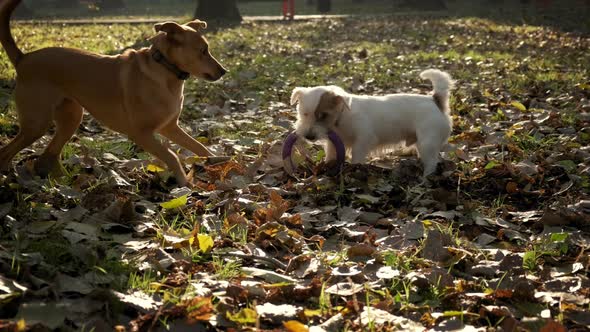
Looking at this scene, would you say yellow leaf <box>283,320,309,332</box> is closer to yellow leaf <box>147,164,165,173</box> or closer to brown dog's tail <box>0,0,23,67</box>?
yellow leaf <box>147,164,165,173</box>

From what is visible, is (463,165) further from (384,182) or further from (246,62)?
(246,62)

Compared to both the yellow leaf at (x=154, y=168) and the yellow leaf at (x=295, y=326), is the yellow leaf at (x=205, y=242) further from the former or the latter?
the yellow leaf at (x=154, y=168)

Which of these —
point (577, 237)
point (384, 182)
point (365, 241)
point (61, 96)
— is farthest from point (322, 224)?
point (61, 96)

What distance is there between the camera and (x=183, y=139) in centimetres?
555

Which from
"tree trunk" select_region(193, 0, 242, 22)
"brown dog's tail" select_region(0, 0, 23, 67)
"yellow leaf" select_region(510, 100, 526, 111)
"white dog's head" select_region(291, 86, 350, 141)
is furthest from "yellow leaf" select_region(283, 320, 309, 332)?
"tree trunk" select_region(193, 0, 242, 22)

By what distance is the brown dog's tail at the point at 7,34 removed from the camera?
514 cm

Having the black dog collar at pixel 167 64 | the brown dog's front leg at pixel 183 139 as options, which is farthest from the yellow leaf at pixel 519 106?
the black dog collar at pixel 167 64

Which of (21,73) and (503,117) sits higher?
(21,73)

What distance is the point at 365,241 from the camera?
3.81 m

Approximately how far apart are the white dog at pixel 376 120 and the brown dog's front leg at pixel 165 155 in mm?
1040

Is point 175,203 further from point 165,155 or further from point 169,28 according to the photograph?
point 169,28

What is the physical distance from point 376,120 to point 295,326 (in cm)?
322

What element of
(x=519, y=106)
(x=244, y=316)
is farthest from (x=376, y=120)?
(x=244, y=316)

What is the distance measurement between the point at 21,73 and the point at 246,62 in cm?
755
